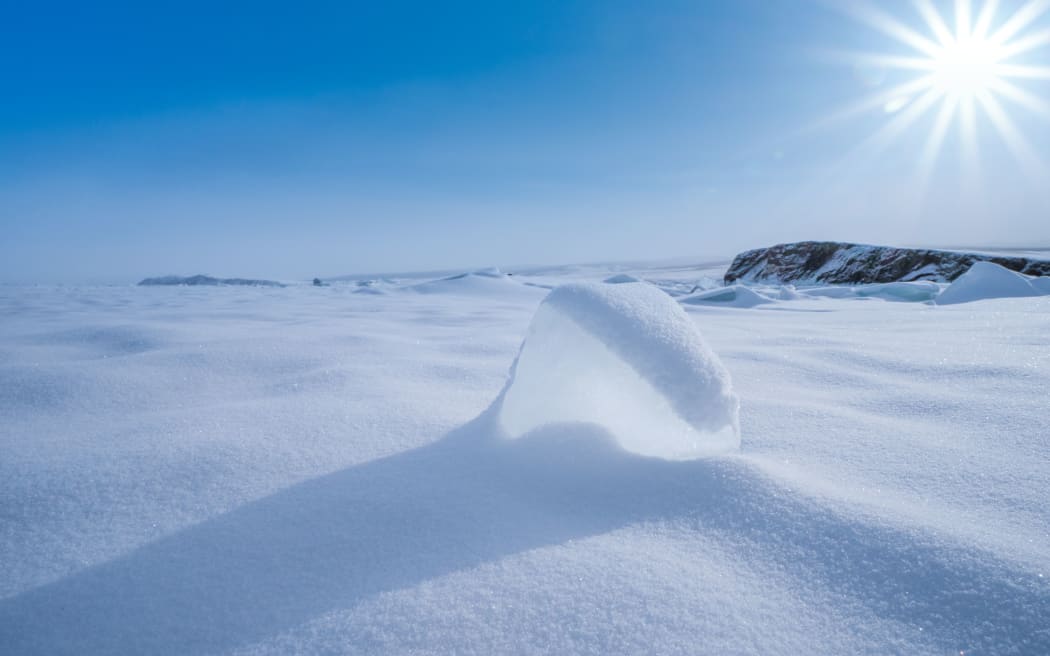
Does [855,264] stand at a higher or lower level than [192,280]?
higher

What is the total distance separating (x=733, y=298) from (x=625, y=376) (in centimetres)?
513

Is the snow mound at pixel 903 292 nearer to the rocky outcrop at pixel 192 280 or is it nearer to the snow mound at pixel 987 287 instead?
the snow mound at pixel 987 287

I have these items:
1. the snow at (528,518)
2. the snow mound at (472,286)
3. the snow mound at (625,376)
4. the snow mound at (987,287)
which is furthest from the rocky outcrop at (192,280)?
the snow mound at (987,287)

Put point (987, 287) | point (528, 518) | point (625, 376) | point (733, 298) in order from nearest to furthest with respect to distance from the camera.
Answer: point (528, 518)
point (625, 376)
point (987, 287)
point (733, 298)

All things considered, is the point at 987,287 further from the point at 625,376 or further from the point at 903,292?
the point at 625,376

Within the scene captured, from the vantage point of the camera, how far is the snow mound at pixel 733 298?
538cm

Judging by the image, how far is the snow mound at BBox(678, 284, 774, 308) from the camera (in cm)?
538

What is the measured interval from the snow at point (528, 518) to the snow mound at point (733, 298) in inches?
150

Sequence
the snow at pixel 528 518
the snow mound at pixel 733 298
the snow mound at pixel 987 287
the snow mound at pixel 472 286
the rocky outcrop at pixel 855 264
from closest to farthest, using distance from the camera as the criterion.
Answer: the snow at pixel 528 518 → the snow mound at pixel 987 287 → the snow mound at pixel 733 298 → the snow mound at pixel 472 286 → the rocky outcrop at pixel 855 264

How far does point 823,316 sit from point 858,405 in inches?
111

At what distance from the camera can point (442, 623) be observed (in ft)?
2.10

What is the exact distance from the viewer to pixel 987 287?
494cm

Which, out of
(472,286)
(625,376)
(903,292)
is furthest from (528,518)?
(903,292)

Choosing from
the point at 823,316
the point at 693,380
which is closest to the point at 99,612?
the point at 693,380
